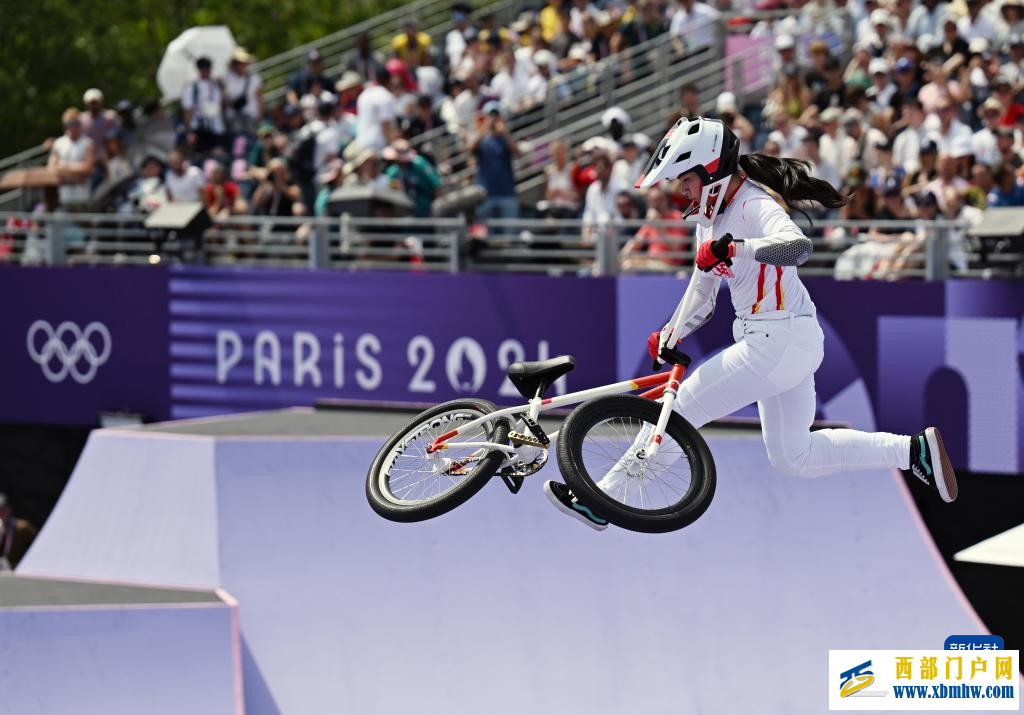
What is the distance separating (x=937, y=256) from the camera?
15180 millimetres

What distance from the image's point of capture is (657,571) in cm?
1302

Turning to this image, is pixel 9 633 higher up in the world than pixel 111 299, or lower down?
lower down

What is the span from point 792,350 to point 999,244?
7182mm

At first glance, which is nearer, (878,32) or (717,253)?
(717,253)

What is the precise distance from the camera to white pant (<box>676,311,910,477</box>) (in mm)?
8133

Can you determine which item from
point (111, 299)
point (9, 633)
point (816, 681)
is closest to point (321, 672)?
point (9, 633)

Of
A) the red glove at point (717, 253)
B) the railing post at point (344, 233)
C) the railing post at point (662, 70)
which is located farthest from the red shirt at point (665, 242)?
the red glove at point (717, 253)

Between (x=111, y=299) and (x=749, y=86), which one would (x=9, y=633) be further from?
(x=749, y=86)

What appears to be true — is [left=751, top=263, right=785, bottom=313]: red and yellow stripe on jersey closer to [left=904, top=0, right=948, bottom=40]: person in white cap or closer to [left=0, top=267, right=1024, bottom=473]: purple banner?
[left=0, top=267, right=1024, bottom=473]: purple banner

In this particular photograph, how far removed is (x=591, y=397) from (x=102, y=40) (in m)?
35.2

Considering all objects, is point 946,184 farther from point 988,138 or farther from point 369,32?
point 369,32

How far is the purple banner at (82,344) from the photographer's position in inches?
805

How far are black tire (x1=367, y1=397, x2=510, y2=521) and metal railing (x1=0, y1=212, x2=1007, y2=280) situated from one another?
6.20m

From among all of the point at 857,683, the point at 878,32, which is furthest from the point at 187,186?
the point at 857,683
